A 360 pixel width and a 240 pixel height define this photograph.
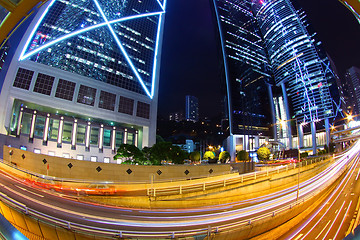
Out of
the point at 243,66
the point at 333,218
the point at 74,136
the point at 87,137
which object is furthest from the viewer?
the point at 243,66

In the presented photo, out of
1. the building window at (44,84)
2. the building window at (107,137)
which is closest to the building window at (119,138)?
the building window at (107,137)

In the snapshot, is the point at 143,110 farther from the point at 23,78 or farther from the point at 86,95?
the point at 23,78

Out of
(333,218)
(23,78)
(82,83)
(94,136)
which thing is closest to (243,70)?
(82,83)

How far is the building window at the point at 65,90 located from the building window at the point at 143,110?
60.1ft

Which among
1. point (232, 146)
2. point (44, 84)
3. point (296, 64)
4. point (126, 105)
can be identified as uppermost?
point (296, 64)

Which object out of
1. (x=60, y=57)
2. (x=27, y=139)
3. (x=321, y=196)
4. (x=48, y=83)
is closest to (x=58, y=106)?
(x=48, y=83)

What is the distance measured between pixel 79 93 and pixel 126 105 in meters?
12.7

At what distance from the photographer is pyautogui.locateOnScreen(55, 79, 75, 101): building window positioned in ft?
164

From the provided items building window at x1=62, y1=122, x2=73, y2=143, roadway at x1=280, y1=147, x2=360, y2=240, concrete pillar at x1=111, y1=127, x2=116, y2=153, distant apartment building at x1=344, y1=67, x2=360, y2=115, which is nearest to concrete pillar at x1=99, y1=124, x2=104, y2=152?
concrete pillar at x1=111, y1=127, x2=116, y2=153

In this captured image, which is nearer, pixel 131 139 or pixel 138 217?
pixel 138 217

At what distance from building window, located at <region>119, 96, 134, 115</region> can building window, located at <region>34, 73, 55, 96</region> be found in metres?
17.5

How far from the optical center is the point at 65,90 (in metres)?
50.7

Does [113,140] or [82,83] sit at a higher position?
[82,83]

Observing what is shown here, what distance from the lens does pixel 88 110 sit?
2099 inches
